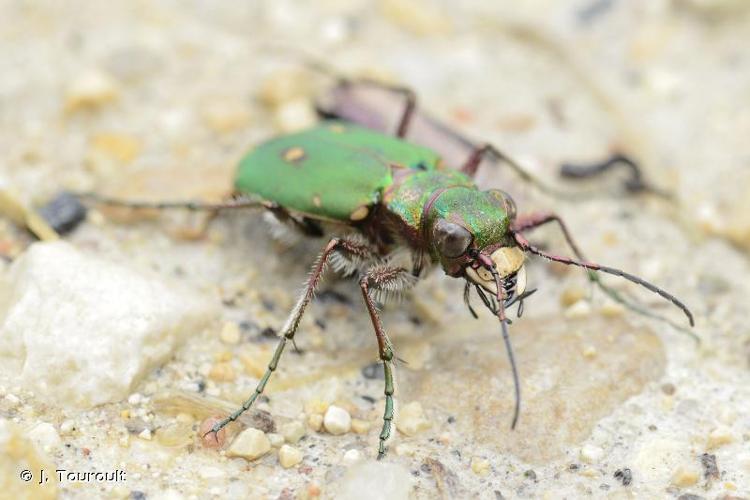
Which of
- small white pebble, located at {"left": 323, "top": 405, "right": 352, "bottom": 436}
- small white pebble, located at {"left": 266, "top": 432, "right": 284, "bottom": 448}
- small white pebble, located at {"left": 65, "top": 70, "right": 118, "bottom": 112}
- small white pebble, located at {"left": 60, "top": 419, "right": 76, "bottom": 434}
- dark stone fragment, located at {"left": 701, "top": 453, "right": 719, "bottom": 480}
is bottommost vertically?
small white pebble, located at {"left": 60, "top": 419, "right": 76, "bottom": 434}

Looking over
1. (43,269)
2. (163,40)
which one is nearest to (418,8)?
(163,40)

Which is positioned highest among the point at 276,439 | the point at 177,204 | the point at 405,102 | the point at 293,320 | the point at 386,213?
the point at 405,102

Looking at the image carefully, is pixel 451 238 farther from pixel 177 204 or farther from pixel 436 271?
pixel 177 204

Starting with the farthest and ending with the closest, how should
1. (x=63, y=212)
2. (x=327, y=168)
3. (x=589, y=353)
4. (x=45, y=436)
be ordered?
(x=63, y=212) → (x=327, y=168) → (x=589, y=353) → (x=45, y=436)

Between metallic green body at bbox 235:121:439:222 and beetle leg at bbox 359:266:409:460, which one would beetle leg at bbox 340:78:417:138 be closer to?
metallic green body at bbox 235:121:439:222

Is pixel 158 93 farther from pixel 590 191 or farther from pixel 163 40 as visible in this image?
pixel 590 191

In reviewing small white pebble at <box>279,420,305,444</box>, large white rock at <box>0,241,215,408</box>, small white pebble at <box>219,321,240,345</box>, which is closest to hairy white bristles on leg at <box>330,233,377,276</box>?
small white pebble at <box>219,321,240,345</box>

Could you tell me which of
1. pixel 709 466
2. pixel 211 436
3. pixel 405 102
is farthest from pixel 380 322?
pixel 405 102
